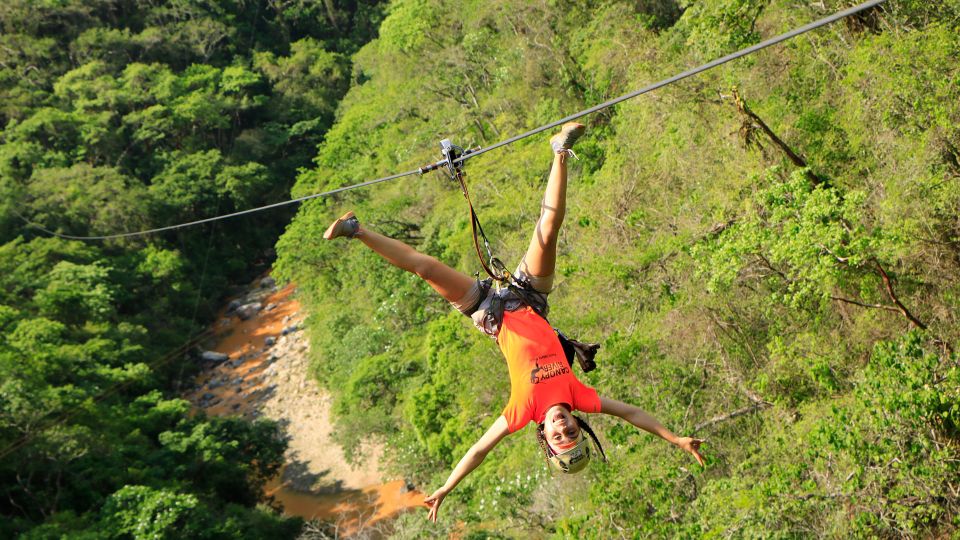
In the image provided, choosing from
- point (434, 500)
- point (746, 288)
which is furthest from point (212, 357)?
point (434, 500)

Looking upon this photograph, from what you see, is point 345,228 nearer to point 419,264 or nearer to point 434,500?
point 419,264

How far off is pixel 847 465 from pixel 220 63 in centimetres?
3969

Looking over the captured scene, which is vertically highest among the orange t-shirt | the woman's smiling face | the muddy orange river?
the orange t-shirt

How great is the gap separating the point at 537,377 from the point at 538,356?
0.14m

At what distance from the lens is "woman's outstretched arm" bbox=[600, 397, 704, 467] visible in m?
4.41

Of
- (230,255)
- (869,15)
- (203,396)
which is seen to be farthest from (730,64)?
(230,255)

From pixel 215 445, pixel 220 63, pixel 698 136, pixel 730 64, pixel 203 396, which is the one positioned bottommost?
pixel 203 396

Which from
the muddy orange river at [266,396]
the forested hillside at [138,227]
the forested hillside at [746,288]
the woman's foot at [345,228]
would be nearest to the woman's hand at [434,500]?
the woman's foot at [345,228]

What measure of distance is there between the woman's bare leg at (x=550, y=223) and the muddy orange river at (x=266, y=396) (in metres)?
13.4

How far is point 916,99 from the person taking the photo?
7.99m

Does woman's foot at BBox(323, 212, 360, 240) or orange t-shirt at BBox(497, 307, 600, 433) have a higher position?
woman's foot at BBox(323, 212, 360, 240)

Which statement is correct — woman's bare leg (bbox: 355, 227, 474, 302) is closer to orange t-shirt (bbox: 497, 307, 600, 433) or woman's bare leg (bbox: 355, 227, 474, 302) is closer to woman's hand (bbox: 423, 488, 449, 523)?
orange t-shirt (bbox: 497, 307, 600, 433)

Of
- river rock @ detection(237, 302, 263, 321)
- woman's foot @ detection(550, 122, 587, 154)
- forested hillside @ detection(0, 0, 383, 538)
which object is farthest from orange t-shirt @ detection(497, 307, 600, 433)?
river rock @ detection(237, 302, 263, 321)

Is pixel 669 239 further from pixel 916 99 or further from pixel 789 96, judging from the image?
pixel 916 99
